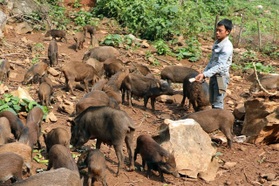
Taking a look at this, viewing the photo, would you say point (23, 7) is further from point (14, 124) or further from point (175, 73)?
point (14, 124)

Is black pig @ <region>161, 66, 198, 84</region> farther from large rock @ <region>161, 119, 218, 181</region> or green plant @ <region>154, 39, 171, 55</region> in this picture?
large rock @ <region>161, 119, 218, 181</region>

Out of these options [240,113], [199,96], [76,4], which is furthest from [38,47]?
[240,113]

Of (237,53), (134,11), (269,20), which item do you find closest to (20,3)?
(134,11)

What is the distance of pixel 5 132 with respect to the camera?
8125 mm

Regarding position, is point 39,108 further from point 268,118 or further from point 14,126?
point 268,118

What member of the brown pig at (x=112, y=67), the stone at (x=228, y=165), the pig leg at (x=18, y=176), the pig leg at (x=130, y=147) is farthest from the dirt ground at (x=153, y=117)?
the brown pig at (x=112, y=67)

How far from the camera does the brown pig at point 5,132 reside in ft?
26.2

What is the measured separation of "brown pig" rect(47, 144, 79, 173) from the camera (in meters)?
6.62

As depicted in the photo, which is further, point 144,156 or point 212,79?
point 212,79

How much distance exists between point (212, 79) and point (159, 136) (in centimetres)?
180

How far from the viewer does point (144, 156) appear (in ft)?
26.9

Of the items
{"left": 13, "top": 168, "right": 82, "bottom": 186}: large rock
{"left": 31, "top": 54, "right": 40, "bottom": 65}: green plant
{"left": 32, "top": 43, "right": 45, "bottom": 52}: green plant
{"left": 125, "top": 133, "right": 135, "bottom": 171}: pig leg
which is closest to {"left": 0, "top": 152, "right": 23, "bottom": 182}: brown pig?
{"left": 13, "top": 168, "right": 82, "bottom": 186}: large rock

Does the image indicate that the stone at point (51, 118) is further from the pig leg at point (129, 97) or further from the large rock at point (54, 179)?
the large rock at point (54, 179)

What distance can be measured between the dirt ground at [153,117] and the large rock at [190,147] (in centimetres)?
22
